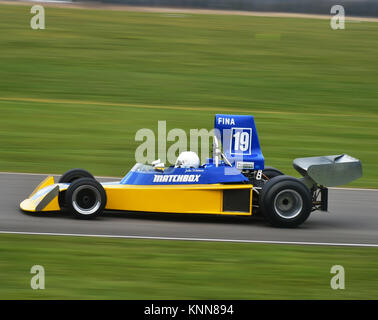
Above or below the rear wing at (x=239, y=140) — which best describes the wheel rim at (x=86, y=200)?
below

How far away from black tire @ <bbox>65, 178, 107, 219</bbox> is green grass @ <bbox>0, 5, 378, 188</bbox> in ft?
15.5

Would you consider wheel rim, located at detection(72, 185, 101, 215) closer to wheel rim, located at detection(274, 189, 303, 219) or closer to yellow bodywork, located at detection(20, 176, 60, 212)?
yellow bodywork, located at detection(20, 176, 60, 212)

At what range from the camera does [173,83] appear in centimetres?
2356

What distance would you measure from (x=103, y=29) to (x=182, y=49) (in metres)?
4.02

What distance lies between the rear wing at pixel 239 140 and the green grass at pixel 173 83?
4.84 metres

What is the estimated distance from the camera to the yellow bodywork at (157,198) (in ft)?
32.5

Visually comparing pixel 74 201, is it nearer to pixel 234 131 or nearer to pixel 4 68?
pixel 234 131

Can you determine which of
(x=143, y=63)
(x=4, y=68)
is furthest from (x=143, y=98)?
(x=4, y=68)

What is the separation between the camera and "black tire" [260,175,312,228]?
9.87 metres
